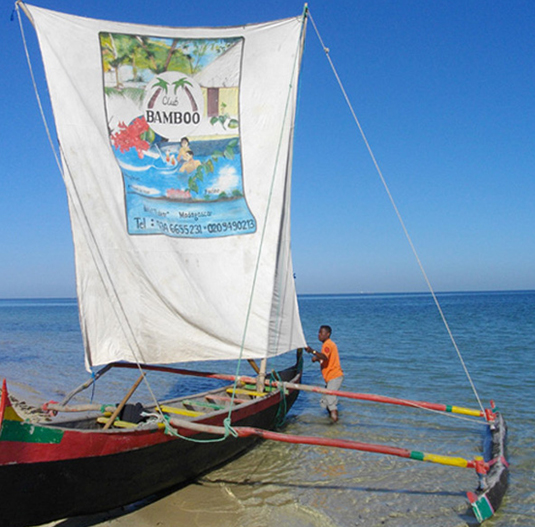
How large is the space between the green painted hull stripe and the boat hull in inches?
2.5

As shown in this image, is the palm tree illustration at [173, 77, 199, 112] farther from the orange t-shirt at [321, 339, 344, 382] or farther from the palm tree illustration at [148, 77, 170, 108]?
the orange t-shirt at [321, 339, 344, 382]

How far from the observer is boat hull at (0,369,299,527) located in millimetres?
4321

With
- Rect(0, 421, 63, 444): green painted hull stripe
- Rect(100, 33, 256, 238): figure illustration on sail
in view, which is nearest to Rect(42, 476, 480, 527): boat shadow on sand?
Rect(0, 421, 63, 444): green painted hull stripe

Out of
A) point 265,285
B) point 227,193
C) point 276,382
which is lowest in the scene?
point 276,382

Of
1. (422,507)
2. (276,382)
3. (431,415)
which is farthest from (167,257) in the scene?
(431,415)

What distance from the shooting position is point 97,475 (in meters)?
4.85

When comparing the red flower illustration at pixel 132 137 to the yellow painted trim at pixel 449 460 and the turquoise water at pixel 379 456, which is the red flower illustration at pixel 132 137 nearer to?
the turquoise water at pixel 379 456

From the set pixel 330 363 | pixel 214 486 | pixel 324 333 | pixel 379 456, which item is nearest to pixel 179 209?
pixel 214 486

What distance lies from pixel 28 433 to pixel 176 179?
3712mm

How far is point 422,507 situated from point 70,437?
416cm

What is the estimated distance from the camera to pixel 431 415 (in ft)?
31.7

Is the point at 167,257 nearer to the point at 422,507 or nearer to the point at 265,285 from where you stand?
the point at 265,285

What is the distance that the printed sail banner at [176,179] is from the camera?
6113 millimetres

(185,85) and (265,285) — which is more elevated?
(185,85)
